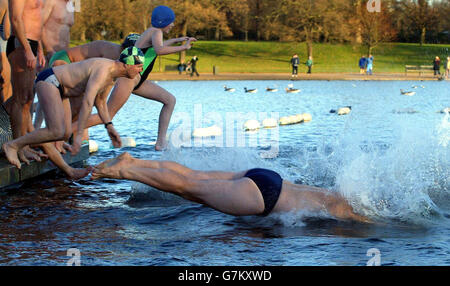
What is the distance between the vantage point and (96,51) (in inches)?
364

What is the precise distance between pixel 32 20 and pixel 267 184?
4359mm

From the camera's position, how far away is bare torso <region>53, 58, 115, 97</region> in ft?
24.9

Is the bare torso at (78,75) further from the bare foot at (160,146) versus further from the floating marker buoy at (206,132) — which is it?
the floating marker buoy at (206,132)

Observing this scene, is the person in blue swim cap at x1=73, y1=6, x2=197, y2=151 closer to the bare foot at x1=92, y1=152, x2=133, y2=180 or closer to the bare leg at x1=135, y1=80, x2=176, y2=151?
the bare leg at x1=135, y1=80, x2=176, y2=151

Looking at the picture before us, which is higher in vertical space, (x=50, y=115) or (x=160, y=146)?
(x=50, y=115)

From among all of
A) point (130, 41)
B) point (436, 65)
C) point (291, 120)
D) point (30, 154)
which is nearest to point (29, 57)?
point (30, 154)

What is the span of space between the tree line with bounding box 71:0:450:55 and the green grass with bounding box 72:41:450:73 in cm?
151

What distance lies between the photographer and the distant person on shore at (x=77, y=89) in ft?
24.4

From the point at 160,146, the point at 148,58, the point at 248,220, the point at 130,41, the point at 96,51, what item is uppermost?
the point at 130,41

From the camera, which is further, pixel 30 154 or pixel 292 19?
pixel 292 19

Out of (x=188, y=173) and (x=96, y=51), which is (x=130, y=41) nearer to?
(x=96, y=51)
